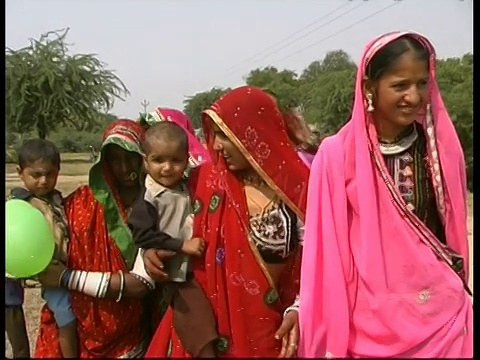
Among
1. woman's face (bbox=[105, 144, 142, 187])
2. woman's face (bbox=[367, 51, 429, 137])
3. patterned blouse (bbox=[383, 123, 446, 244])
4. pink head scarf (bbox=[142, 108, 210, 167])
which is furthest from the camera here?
pink head scarf (bbox=[142, 108, 210, 167])

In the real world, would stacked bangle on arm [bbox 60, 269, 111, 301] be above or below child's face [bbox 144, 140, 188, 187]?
below

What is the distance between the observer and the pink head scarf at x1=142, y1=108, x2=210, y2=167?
3.38 m

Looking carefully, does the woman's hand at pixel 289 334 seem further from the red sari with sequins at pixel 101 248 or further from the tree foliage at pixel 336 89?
the tree foliage at pixel 336 89

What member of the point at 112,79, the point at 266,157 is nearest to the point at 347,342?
the point at 266,157

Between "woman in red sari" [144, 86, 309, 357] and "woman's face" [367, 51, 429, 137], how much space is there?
43cm

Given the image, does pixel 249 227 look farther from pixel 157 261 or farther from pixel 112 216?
pixel 112 216

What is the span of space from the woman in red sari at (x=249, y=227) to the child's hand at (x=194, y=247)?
0.08ft

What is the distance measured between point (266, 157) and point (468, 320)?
915 millimetres

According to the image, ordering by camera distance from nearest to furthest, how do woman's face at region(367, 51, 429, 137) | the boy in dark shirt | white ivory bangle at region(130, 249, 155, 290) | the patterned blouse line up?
woman's face at region(367, 51, 429, 137)
the patterned blouse
the boy in dark shirt
white ivory bangle at region(130, 249, 155, 290)

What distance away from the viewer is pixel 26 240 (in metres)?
2.87

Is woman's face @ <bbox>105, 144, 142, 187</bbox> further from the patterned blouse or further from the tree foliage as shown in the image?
the tree foliage

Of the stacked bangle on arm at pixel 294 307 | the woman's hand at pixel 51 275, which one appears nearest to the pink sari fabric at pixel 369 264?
the stacked bangle on arm at pixel 294 307

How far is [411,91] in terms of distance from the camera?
244 centimetres

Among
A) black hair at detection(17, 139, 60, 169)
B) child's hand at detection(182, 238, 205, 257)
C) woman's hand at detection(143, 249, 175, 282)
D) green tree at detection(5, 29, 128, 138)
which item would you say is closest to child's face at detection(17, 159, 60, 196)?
black hair at detection(17, 139, 60, 169)
